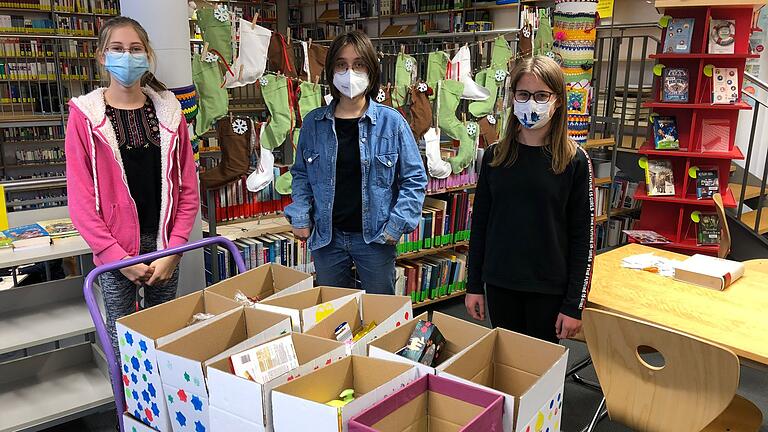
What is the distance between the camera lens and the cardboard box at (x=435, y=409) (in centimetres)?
106

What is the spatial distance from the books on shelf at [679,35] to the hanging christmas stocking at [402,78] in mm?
1882

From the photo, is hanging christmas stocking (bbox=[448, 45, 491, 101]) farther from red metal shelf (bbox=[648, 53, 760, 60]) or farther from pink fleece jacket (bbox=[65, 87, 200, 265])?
pink fleece jacket (bbox=[65, 87, 200, 265])

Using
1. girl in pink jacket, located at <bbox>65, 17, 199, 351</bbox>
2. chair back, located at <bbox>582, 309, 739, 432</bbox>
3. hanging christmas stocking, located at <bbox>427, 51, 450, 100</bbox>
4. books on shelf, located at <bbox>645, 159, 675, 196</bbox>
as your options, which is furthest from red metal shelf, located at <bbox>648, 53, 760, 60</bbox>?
girl in pink jacket, located at <bbox>65, 17, 199, 351</bbox>

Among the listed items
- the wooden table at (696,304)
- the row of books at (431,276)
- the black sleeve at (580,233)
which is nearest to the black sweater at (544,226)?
the black sleeve at (580,233)

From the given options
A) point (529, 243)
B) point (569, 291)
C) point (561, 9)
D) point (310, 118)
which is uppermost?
point (561, 9)

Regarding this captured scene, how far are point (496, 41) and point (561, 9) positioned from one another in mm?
639

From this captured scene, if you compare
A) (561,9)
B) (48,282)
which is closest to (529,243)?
(48,282)

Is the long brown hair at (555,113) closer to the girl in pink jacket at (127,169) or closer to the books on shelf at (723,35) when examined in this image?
the girl in pink jacket at (127,169)

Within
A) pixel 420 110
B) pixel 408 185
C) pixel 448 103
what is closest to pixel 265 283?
pixel 408 185

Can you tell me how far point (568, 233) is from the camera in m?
1.97

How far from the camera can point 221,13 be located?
9.17 feet

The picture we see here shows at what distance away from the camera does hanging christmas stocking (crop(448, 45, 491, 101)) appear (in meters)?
3.80

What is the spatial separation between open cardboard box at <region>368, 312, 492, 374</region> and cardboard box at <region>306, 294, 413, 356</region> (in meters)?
0.04

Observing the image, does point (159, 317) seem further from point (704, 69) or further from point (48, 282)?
point (704, 69)
